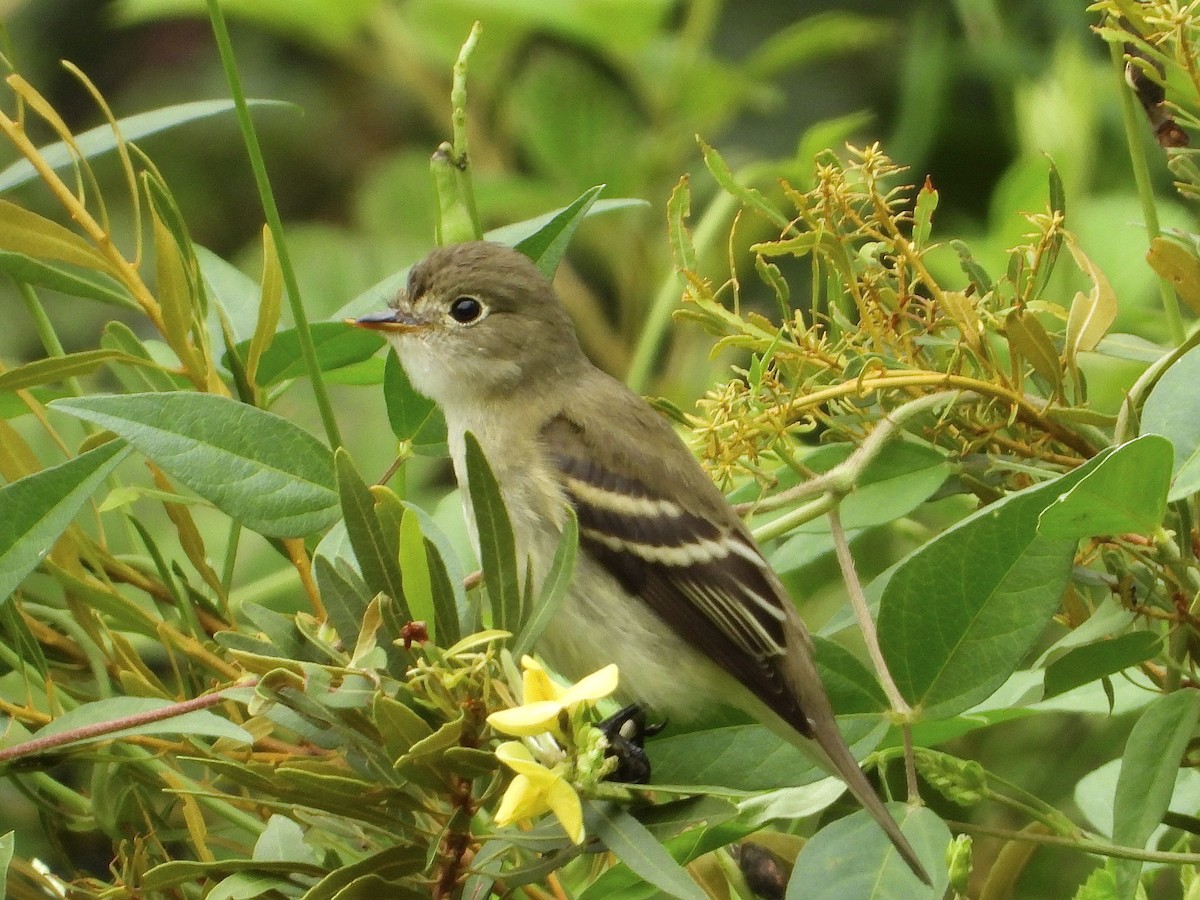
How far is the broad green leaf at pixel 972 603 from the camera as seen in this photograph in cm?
138

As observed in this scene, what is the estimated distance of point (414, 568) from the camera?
1.33 meters

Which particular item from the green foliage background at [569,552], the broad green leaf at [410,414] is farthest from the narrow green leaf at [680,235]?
the broad green leaf at [410,414]

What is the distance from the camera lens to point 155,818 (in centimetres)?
160

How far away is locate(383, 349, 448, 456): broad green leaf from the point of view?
69.5 inches

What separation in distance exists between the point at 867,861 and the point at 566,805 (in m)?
0.31

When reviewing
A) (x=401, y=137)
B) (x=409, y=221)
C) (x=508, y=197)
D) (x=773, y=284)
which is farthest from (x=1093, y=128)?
(x=401, y=137)

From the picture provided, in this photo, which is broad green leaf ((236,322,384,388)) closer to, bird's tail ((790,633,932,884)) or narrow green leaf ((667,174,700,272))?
narrow green leaf ((667,174,700,272))

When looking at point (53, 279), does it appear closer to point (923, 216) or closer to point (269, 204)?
point (269, 204)

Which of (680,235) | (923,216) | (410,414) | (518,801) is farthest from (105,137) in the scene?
(518,801)

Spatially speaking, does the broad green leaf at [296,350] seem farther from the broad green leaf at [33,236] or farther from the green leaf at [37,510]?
the green leaf at [37,510]

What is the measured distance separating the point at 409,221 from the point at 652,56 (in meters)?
0.77

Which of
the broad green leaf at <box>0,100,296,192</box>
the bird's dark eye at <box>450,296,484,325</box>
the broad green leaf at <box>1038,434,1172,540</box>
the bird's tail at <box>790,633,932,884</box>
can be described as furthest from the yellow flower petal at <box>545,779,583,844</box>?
the bird's dark eye at <box>450,296,484,325</box>

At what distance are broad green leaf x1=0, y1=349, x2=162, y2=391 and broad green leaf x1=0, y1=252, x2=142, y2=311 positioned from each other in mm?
115

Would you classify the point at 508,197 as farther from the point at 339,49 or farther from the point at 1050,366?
the point at 1050,366
